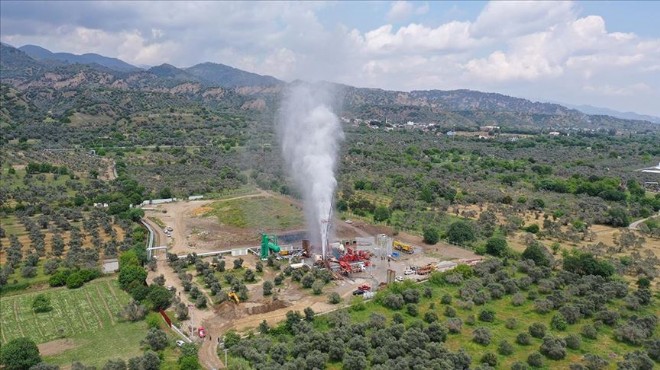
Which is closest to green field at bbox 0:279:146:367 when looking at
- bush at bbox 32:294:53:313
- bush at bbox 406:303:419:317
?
Answer: bush at bbox 32:294:53:313

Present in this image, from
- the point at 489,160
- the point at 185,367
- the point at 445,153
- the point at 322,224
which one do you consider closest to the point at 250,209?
the point at 322,224

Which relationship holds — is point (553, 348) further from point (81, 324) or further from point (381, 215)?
point (381, 215)

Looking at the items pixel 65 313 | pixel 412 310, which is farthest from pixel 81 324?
pixel 412 310

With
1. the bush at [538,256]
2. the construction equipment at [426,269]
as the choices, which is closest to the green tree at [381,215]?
the construction equipment at [426,269]

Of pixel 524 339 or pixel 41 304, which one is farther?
pixel 41 304

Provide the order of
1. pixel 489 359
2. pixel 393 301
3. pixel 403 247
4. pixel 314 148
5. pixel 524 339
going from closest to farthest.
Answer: pixel 489 359 → pixel 524 339 → pixel 393 301 → pixel 403 247 → pixel 314 148

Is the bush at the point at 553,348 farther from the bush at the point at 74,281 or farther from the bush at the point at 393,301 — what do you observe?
the bush at the point at 74,281

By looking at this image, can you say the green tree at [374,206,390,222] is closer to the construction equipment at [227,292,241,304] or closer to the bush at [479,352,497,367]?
the construction equipment at [227,292,241,304]

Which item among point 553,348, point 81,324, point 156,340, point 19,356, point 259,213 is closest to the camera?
point 19,356
